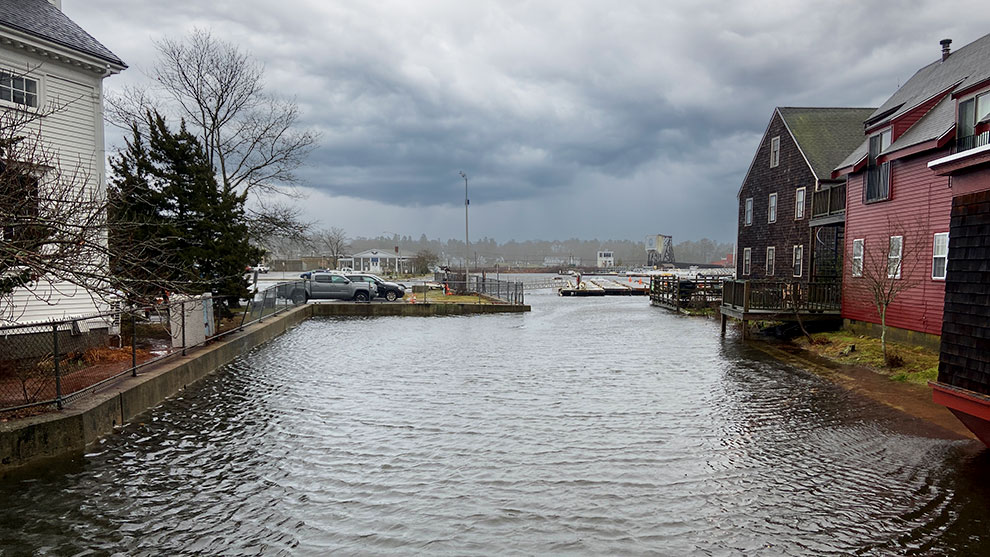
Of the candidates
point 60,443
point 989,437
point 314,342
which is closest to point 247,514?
point 60,443

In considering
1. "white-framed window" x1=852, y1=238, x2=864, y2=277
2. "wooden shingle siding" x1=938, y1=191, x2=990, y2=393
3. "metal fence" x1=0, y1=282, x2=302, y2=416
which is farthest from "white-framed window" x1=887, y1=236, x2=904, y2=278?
"metal fence" x1=0, y1=282, x2=302, y2=416

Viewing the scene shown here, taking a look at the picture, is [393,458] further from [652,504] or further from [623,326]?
[623,326]

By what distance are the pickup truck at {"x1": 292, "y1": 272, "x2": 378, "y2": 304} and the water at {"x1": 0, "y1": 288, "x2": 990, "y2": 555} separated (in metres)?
19.2

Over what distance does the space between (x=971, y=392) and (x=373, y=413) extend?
8959 millimetres

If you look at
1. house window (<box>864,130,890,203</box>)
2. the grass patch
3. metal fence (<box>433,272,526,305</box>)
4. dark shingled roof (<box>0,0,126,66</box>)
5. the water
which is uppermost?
dark shingled roof (<box>0,0,126,66</box>)

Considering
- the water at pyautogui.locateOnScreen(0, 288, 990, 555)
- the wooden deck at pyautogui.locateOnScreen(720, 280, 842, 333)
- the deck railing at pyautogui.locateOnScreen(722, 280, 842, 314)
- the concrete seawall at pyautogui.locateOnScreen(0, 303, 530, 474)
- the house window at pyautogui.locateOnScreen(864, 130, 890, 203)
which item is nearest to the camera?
the water at pyautogui.locateOnScreen(0, 288, 990, 555)

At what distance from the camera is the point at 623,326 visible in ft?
84.2

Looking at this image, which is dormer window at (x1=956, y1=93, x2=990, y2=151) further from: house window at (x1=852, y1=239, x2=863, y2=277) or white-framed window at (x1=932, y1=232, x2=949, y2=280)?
house window at (x1=852, y1=239, x2=863, y2=277)

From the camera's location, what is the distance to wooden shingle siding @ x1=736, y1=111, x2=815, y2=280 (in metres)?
28.3

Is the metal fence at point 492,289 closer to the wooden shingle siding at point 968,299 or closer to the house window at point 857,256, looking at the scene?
the house window at point 857,256

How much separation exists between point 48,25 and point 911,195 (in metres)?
23.8

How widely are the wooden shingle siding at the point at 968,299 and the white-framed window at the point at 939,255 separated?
8.88 meters

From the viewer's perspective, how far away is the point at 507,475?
7371 mm

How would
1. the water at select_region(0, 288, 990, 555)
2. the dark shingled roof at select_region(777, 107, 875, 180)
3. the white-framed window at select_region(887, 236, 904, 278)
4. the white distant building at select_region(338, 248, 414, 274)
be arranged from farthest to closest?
the white distant building at select_region(338, 248, 414, 274) → the dark shingled roof at select_region(777, 107, 875, 180) → the white-framed window at select_region(887, 236, 904, 278) → the water at select_region(0, 288, 990, 555)
